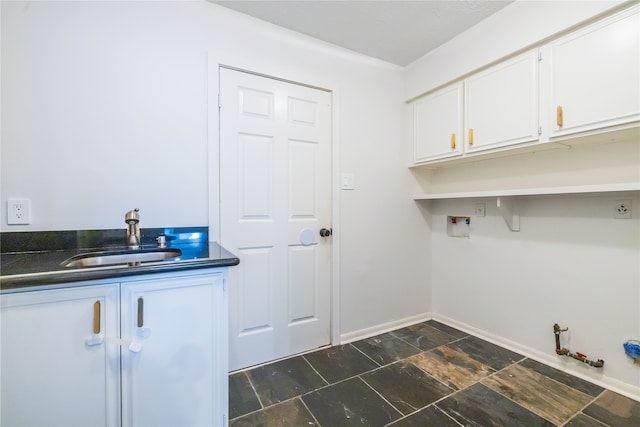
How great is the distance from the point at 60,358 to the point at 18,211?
0.88 metres

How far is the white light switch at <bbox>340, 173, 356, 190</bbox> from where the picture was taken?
215cm

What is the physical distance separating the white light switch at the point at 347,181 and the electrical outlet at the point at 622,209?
5.23ft

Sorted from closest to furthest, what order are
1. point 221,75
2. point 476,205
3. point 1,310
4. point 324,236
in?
1. point 1,310
2. point 221,75
3. point 324,236
4. point 476,205

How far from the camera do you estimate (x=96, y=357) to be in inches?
36.0

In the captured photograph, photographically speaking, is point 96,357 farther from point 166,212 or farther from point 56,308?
point 166,212

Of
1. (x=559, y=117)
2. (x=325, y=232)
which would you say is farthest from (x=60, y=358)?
(x=559, y=117)

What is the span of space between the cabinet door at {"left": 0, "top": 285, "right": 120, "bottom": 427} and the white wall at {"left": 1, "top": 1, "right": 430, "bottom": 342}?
688 mm

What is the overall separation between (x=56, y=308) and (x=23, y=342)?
0.13 meters

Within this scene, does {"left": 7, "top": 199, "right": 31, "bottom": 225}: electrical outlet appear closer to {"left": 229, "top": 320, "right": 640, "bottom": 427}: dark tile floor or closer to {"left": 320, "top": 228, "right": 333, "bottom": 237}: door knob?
{"left": 229, "top": 320, "right": 640, "bottom": 427}: dark tile floor

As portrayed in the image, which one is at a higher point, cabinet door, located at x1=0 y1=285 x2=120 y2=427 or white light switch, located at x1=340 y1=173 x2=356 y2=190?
white light switch, located at x1=340 y1=173 x2=356 y2=190

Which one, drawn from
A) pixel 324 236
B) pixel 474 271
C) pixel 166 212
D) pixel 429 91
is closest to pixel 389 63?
pixel 429 91

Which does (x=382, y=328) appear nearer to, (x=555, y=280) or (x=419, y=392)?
(x=419, y=392)

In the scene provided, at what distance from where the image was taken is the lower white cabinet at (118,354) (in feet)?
2.77

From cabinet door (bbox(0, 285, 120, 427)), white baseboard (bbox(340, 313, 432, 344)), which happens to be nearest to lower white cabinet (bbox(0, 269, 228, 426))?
cabinet door (bbox(0, 285, 120, 427))
